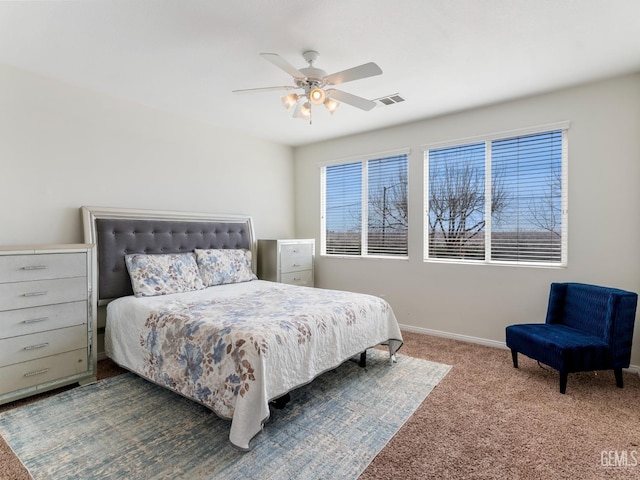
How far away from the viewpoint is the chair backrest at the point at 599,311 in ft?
8.54

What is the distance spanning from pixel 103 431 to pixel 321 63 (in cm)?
303

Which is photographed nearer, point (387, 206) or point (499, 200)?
point (499, 200)

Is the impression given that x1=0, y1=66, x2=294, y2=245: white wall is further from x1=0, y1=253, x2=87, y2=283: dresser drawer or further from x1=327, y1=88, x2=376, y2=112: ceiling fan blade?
x1=327, y1=88, x2=376, y2=112: ceiling fan blade

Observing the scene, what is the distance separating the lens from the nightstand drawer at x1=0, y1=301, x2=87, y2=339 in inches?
95.1

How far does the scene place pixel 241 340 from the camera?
1.99 meters

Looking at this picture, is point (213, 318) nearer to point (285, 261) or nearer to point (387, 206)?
point (285, 261)

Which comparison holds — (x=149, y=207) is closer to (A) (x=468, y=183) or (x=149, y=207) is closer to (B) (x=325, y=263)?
(B) (x=325, y=263)

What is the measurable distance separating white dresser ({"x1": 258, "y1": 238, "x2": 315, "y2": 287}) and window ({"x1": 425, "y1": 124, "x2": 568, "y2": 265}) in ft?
5.54

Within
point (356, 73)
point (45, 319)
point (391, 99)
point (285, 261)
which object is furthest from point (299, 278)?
point (356, 73)

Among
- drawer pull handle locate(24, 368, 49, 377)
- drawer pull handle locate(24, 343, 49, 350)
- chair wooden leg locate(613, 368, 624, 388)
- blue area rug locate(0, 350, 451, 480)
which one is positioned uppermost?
drawer pull handle locate(24, 343, 49, 350)

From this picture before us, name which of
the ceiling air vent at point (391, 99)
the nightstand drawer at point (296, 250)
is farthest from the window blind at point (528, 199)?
the nightstand drawer at point (296, 250)

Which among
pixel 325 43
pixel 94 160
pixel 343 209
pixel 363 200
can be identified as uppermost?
pixel 325 43

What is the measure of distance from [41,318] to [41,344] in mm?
194

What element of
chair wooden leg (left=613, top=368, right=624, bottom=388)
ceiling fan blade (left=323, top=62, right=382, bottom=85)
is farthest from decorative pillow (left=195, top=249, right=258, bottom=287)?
chair wooden leg (left=613, top=368, right=624, bottom=388)
